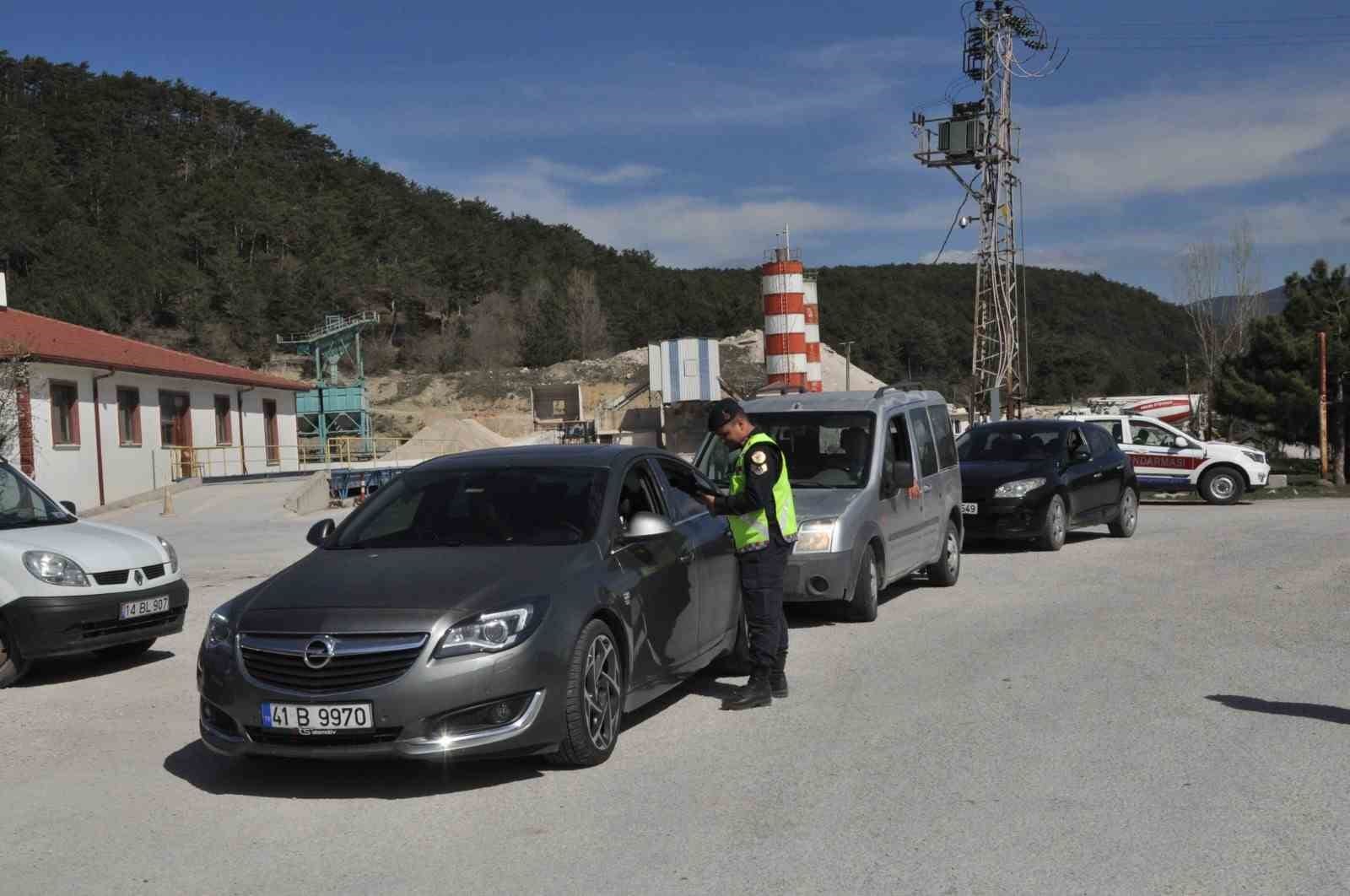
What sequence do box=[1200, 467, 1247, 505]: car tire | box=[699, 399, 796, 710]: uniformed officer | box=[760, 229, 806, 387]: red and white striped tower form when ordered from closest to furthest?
box=[699, 399, 796, 710]: uniformed officer → box=[1200, 467, 1247, 505]: car tire → box=[760, 229, 806, 387]: red and white striped tower

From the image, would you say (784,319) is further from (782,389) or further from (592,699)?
(592,699)

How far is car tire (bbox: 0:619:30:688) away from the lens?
30.7 ft

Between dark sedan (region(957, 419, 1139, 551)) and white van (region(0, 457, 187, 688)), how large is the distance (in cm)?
983

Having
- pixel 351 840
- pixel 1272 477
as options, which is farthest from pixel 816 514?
pixel 1272 477

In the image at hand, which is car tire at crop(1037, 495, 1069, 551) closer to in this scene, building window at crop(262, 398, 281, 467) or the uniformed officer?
the uniformed officer

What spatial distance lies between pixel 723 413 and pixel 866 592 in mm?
3786

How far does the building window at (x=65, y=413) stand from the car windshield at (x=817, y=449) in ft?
85.6

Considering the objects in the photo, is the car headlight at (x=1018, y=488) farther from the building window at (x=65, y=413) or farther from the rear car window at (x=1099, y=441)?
the building window at (x=65, y=413)

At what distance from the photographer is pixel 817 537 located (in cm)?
1084

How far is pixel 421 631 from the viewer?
583cm

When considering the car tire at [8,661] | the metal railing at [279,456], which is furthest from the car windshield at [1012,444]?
the metal railing at [279,456]

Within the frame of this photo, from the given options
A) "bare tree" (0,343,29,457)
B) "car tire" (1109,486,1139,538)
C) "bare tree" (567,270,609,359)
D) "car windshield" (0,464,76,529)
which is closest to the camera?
"car windshield" (0,464,76,529)

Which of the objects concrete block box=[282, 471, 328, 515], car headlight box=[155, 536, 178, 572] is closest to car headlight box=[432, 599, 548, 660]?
car headlight box=[155, 536, 178, 572]

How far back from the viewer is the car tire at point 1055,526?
1677 cm
